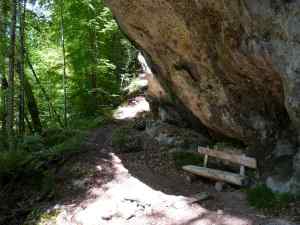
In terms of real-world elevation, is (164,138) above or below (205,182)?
above

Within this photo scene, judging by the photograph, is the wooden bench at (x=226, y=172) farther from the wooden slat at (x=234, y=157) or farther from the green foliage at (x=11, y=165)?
the green foliage at (x=11, y=165)

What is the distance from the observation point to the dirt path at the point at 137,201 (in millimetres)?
6461

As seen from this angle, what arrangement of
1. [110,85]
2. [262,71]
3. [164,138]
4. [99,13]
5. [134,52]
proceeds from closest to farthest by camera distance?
[262,71] → [164,138] → [99,13] → [110,85] → [134,52]

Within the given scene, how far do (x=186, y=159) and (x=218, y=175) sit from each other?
60.1 inches

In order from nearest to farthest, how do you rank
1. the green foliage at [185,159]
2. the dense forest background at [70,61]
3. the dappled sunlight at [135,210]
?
the dappled sunlight at [135,210] < the green foliage at [185,159] < the dense forest background at [70,61]

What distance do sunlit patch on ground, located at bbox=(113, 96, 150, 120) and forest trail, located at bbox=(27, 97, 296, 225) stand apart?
659cm

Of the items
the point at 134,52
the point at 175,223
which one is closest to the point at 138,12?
the point at 175,223

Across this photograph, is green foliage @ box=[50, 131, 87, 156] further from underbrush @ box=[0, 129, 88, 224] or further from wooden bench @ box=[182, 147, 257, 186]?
wooden bench @ box=[182, 147, 257, 186]

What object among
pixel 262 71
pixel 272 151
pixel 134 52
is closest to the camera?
pixel 262 71

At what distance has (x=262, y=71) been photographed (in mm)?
7383

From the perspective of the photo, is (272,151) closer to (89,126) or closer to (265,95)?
(265,95)

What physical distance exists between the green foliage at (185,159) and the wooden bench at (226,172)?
0.54 metres

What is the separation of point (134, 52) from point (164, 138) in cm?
1071

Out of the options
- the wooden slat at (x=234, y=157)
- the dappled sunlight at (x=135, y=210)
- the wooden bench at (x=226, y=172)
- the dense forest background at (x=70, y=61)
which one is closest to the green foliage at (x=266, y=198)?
the wooden bench at (x=226, y=172)
